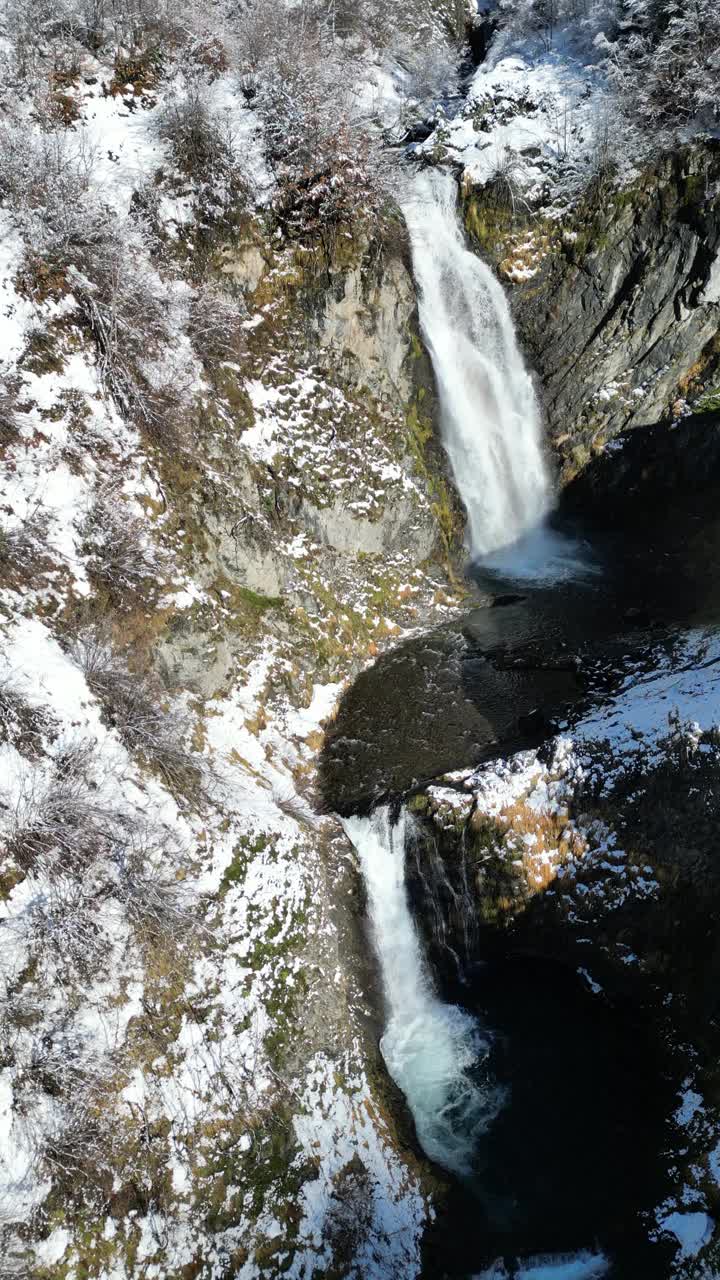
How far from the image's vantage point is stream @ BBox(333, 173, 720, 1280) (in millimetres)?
7629

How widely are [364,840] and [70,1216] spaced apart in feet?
16.1

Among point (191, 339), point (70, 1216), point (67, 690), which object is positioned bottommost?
point (70, 1216)

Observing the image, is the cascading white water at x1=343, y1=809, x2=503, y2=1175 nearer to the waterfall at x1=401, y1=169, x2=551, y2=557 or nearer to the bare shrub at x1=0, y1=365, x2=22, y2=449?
the bare shrub at x1=0, y1=365, x2=22, y2=449

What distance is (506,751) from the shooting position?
407 inches

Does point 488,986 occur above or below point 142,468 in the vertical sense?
below

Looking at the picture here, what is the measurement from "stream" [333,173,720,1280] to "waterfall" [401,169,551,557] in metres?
0.04

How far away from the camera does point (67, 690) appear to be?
8344mm

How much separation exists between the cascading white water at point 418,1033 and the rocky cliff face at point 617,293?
978cm

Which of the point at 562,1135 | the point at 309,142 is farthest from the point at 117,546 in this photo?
the point at 562,1135

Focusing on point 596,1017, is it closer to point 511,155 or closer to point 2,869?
point 2,869

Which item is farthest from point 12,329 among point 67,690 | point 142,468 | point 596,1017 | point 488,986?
point 596,1017

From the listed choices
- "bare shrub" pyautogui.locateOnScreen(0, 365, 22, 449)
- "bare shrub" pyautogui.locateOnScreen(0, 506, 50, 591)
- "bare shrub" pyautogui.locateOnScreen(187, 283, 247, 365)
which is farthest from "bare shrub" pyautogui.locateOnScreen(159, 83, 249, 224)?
"bare shrub" pyautogui.locateOnScreen(0, 506, 50, 591)

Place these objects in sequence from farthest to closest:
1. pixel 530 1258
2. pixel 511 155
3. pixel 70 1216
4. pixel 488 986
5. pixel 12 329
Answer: pixel 511 155 → pixel 12 329 → pixel 488 986 → pixel 530 1258 → pixel 70 1216

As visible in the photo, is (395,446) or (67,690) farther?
(395,446)
